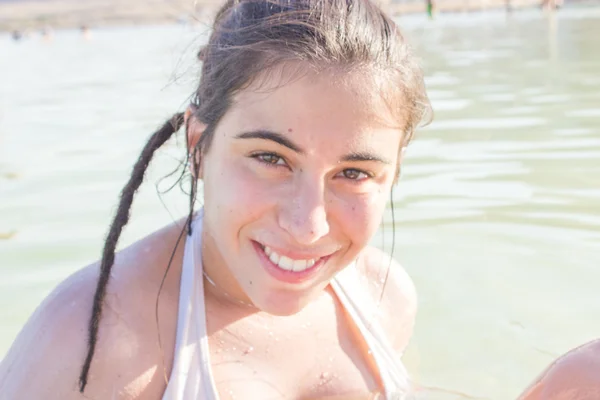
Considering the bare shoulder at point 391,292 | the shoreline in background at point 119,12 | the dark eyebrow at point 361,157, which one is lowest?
the shoreline in background at point 119,12

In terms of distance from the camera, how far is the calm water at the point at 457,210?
10.1ft

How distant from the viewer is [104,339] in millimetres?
1856

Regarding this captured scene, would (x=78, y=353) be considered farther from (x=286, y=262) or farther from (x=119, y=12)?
(x=119, y=12)

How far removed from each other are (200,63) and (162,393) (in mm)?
946

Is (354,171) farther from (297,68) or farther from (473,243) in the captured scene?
(473,243)

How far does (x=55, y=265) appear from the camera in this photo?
392 cm

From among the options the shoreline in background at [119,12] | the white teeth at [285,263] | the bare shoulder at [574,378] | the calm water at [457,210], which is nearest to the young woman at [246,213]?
the white teeth at [285,263]

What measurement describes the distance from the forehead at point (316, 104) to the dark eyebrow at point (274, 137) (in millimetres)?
15

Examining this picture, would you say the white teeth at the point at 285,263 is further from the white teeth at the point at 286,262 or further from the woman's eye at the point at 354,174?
the woman's eye at the point at 354,174

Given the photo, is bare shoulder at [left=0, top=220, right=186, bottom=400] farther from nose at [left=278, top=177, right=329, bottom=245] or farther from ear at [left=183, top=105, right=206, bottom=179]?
nose at [left=278, top=177, right=329, bottom=245]

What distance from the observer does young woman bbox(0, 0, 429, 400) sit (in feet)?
5.91

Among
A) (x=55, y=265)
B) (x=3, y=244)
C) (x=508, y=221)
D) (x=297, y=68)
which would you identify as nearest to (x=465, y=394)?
(x=297, y=68)

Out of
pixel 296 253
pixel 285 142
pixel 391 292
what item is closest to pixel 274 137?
pixel 285 142

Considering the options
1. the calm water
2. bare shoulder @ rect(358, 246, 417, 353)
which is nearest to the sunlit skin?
the calm water
